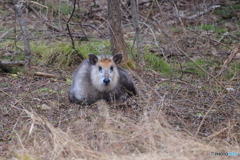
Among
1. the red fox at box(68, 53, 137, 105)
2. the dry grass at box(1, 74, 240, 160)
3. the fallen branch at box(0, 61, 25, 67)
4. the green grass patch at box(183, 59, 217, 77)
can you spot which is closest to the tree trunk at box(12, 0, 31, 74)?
the fallen branch at box(0, 61, 25, 67)

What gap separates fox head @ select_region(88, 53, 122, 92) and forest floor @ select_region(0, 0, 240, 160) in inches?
13.6

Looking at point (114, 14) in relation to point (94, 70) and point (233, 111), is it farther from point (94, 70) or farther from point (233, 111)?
point (233, 111)

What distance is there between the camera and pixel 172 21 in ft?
42.1

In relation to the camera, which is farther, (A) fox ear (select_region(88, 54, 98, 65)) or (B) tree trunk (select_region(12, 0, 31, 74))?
(B) tree trunk (select_region(12, 0, 31, 74))

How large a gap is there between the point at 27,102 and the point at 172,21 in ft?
25.0

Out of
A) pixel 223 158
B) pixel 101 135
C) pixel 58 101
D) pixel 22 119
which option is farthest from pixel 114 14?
pixel 223 158

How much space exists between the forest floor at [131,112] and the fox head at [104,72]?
1.14 feet

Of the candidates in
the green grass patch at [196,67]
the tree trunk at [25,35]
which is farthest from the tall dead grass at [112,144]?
the green grass patch at [196,67]

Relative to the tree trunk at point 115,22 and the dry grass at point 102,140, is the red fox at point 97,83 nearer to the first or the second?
the dry grass at point 102,140

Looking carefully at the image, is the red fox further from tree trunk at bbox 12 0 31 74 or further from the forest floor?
tree trunk at bbox 12 0 31 74

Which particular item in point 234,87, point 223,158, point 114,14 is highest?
point 114,14

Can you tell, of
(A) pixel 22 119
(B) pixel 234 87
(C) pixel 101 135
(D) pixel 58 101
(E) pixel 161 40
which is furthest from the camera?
(E) pixel 161 40

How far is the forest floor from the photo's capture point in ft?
13.9

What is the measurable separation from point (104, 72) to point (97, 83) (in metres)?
0.30
